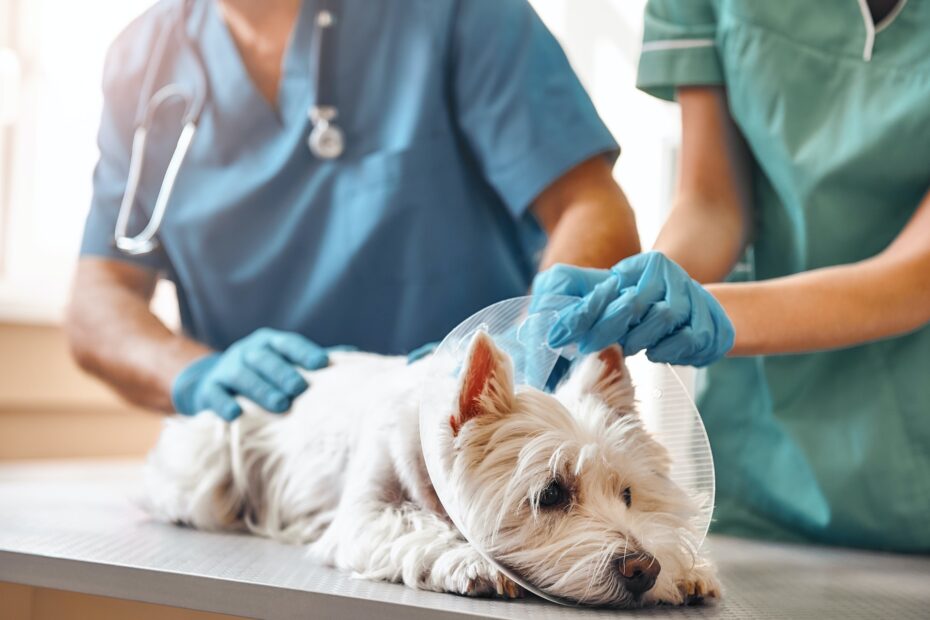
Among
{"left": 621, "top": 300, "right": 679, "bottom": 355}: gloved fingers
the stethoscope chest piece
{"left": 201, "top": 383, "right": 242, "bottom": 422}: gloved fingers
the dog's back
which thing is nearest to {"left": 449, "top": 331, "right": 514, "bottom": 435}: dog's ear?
{"left": 621, "top": 300, "right": 679, "bottom": 355}: gloved fingers

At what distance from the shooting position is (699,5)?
1188 mm

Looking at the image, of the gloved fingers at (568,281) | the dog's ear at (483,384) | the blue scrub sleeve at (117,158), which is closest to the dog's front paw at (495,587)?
the dog's ear at (483,384)

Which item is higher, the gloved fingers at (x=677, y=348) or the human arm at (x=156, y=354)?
the gloved fingers at (x=677, y=348)

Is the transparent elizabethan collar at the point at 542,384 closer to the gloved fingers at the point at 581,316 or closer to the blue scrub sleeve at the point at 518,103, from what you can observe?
the gloved fingers at the point at 581,316

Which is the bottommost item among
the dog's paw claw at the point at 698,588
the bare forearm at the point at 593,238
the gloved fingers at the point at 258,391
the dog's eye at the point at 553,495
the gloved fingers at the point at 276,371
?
the gloved fingers at the point at 258,391

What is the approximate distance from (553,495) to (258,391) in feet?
1.80

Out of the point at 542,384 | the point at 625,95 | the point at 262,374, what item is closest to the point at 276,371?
the point at 262,374

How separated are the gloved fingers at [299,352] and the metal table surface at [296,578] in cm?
23

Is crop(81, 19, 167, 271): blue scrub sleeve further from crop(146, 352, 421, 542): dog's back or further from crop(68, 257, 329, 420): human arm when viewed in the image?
crop(146, 352, 421, 542): dog's back

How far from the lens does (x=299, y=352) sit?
1188mm

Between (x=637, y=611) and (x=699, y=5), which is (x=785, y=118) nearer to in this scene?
(x=699, y=5)

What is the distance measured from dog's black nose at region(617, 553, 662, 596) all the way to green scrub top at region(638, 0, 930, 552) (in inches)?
19.7

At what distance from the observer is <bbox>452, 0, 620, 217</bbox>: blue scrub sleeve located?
1.31 meters

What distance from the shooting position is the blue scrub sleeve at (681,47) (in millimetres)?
1175
